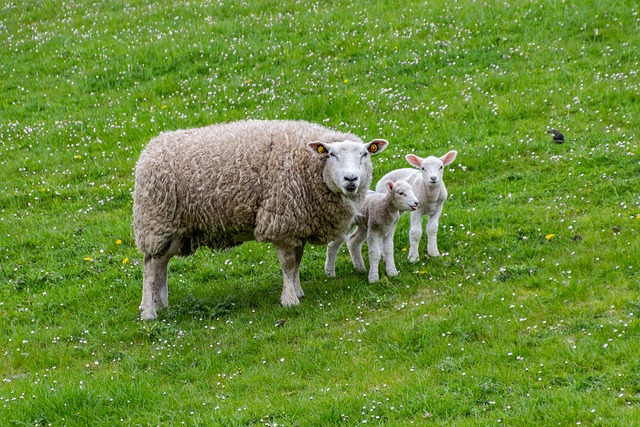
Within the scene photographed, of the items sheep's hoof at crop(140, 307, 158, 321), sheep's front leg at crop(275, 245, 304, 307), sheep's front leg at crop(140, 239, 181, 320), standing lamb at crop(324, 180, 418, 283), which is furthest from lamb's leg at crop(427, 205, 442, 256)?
sheep's hoof at crop(140, 307, 158, 321)

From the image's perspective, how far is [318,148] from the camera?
34.3 ft

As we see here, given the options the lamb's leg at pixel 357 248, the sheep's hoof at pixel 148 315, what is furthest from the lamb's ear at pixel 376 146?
the sheep's hoof at pixel 148 315

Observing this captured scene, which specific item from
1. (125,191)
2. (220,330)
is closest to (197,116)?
(125,191)

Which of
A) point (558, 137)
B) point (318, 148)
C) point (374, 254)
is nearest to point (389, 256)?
point (374, 254)

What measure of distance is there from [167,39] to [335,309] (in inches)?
441

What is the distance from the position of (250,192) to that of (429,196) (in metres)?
2.24

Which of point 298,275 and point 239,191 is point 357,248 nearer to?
point 298,275

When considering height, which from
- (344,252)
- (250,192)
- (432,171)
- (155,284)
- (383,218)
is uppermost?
(432,171)

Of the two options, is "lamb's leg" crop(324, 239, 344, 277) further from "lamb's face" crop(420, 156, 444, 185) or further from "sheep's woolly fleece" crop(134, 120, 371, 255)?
"lamb's face" crop(420, 156, 444, 185)

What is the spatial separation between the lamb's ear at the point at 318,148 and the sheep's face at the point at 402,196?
83 centimetres

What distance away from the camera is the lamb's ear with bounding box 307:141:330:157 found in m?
10.4

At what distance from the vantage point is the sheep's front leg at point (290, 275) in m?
10.5

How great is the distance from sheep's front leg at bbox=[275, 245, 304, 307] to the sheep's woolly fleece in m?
0.14

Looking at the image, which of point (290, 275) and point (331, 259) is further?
point (331, 259)
